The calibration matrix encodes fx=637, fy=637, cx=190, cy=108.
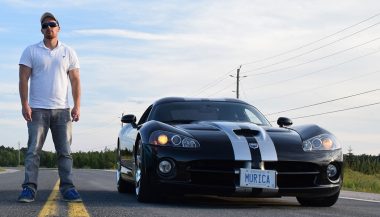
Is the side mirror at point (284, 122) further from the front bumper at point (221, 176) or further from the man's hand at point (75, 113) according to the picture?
the man's hand at point (75, 113)

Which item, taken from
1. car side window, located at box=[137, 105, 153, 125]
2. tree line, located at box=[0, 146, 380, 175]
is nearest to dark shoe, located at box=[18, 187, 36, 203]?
car side window, located at box=[137, 105, 153, 125]

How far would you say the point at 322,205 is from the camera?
6.95 metres

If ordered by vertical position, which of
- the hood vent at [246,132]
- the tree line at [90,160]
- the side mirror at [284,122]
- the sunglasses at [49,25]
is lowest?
the tree line at [90,160]

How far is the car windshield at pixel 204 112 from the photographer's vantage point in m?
7.85

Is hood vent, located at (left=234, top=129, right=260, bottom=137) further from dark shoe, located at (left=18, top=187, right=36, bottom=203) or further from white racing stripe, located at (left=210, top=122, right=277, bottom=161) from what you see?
dark shoe, located at (left=18, top=187, right=36, bottom=203)

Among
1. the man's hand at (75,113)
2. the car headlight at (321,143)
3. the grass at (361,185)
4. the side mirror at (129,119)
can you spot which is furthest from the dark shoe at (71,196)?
the grass at (361,185)

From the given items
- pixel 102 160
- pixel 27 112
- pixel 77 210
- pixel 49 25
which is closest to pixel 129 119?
pixel 27 112

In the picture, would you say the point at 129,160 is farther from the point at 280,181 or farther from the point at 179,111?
the point at 280,181

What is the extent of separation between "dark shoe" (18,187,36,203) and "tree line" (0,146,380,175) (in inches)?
1444

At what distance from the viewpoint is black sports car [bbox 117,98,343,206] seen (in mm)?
6270

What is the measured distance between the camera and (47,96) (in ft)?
21.7

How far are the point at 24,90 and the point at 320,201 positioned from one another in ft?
11.0

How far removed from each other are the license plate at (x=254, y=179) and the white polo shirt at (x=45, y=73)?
2.06 m

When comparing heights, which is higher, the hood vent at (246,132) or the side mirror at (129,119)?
the side mirror at (129,119)
